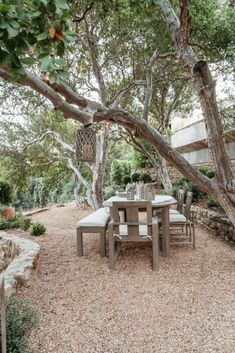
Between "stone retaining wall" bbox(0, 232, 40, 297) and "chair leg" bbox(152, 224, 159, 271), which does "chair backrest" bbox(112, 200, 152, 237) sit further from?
"stone retaining wall" bbox(0, 232, 40, 297)

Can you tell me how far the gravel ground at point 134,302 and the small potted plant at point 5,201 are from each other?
2817 millimetres

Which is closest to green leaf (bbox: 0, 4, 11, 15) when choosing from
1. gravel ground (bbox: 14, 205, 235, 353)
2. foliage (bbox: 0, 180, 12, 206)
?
gravel ground (bbox: 14, 205, 235, 353)

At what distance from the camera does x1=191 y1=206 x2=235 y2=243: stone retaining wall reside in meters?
5.04

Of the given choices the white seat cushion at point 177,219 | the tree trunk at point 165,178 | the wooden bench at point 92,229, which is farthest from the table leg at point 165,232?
the tree trunk at point 165,178

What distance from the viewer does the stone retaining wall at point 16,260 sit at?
287 cm

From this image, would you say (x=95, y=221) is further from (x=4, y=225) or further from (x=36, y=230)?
(x=4, y=225)

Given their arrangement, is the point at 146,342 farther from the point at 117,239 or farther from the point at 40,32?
the point at 40,32

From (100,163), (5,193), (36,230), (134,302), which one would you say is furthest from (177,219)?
(5,193)

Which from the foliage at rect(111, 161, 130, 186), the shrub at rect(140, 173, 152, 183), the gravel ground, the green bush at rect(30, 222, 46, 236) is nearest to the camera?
the gravel ground

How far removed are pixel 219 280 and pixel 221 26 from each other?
4335mm

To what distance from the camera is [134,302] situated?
2.80m

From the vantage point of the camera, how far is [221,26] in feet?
15.5

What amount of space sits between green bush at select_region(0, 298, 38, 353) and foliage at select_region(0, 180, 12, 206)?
17.9ft

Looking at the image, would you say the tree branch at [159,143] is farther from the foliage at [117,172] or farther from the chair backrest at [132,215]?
the foliage at [117,172]
